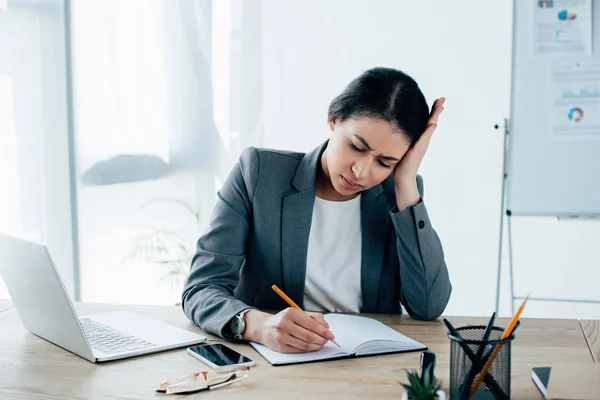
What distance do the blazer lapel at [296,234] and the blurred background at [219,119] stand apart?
178 centimetres

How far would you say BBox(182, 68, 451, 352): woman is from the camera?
4.80 ft

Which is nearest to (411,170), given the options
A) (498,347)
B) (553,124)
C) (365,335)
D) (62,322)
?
(365,335)

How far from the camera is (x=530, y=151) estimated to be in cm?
278

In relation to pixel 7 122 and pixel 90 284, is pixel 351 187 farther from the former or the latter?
pixel 90 284

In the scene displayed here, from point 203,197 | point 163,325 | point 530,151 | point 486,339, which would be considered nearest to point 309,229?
point 163,325

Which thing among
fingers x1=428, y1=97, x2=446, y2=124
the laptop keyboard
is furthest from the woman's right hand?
fingers x1=428, y1=97, x2=446, y2=124

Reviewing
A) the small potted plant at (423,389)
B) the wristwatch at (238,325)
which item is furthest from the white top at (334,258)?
the small potted plant at (423,389)

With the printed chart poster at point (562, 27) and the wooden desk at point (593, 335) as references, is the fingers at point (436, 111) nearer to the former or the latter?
the wooden desk at point (593, 335)

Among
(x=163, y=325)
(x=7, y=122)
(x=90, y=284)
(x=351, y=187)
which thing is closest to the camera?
(x=163, y=325)

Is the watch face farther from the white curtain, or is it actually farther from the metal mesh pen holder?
the white curtain

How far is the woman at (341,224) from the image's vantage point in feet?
4.80

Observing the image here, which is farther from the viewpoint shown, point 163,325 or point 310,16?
point 310,16

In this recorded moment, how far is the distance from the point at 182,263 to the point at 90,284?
487 millimetres

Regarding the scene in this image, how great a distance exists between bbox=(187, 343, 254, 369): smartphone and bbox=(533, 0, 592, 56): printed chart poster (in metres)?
2.12
